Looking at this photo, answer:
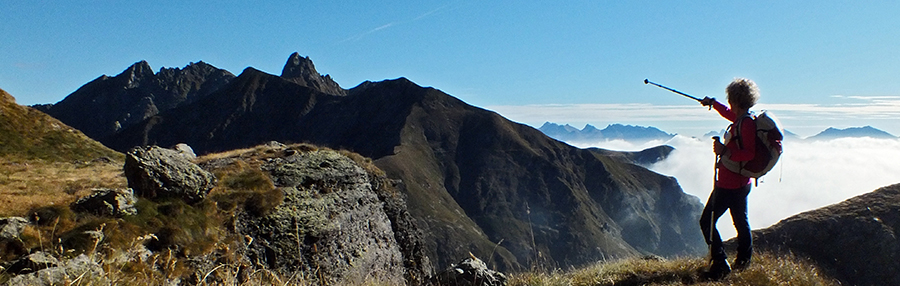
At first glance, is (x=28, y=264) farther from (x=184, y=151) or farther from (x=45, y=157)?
(x=45, y=157)

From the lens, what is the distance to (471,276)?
8.48m

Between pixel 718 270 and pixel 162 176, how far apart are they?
1141cm

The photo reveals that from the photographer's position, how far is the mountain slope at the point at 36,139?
92.4ft

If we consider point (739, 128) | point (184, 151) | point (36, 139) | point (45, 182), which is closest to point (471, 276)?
point (739, 128)

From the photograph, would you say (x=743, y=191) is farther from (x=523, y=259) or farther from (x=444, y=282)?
(x=523, y=259)

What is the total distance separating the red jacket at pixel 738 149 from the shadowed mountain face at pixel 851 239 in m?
2.85

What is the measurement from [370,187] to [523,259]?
16774 cm

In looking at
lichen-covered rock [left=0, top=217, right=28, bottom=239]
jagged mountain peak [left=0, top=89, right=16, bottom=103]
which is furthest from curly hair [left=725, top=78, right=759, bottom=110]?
jagged mountain peak [left=0, top=89, right=16, bottom=103]

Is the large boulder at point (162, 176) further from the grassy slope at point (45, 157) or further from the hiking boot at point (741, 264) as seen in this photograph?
the hiking boot at point (741, 264)

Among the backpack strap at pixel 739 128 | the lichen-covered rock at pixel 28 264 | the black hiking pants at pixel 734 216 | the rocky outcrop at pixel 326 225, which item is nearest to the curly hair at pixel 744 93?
the backpack strap at pixel 739 128

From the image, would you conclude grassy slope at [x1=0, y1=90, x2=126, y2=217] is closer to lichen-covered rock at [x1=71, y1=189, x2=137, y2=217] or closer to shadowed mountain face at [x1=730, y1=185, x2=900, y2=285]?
lichen-covered rock at [x1=71, y1=189, x2=137, y2=217]

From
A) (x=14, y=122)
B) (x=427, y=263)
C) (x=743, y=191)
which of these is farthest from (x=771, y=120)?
(x=14, y=122)

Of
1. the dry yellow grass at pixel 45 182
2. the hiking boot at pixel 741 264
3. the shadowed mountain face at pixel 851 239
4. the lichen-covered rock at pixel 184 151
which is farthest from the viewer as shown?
the lichen-covered rock at pixel 184 151

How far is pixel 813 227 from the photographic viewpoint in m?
9.53
